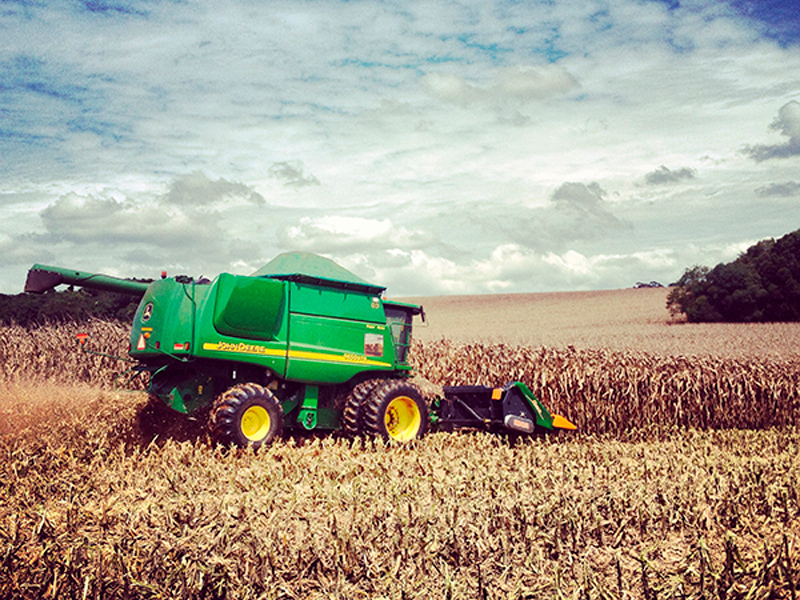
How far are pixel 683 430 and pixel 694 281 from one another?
2912cm

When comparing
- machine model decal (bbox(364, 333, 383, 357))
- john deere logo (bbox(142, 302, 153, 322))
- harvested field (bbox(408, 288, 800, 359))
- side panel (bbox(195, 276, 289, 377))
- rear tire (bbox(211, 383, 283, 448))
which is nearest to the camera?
rear tire (bbox(211, 383, 283, 448))

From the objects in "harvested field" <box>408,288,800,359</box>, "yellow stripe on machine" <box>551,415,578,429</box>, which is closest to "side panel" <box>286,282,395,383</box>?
"yellow stripe on machine" <box>551,415,578,429</box>

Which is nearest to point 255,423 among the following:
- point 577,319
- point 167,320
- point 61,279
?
point 167,320

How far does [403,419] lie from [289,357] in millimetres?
1802

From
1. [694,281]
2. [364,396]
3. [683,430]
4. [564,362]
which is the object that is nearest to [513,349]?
[564,362]

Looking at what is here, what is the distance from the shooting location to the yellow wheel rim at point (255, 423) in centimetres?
752

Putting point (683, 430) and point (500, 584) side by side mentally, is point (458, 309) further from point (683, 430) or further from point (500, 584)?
point (500, 584)

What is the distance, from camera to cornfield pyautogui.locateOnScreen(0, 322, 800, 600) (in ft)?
12.0

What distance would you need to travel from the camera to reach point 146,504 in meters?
4.68

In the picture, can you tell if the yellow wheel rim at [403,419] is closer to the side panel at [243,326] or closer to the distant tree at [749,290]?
the side panel at [243,326]

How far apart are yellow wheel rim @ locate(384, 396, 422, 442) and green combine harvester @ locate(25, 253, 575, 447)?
13 mm

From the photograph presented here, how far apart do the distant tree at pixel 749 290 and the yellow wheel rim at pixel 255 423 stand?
32.6 meters

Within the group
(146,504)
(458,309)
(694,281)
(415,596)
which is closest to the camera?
(415,596)

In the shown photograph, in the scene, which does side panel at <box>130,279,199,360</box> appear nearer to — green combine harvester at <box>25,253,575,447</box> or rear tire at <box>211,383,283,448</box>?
green combine harvester at <box>25,253,575,447</box>
